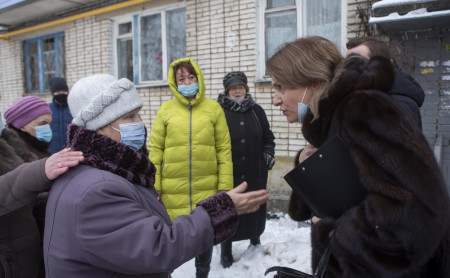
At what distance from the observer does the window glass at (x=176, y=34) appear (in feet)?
20.4

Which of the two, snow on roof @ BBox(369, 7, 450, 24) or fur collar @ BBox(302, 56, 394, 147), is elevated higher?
snow on roof @ BBox(369, 7, 450, 24)

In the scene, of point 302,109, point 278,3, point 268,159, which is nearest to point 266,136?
point 268,159

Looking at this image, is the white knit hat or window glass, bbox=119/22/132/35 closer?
the white knit hat

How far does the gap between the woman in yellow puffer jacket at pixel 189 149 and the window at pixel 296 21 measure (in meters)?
1.84

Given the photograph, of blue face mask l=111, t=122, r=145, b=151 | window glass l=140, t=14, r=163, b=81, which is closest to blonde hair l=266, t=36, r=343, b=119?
blue face mask l=111, t=122, r=145, b=151

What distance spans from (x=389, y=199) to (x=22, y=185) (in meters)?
1.55

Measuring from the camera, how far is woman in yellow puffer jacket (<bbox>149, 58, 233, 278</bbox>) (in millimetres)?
3133

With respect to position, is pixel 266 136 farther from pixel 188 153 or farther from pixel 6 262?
pixel 6 262

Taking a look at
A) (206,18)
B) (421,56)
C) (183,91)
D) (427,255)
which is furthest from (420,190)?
(206,18)

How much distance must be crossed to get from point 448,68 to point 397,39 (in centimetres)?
65

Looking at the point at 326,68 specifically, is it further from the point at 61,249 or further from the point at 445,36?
the point at 445,36

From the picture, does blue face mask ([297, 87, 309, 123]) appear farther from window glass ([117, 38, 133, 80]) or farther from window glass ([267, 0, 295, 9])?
window glass ([117, 38, 133, 80])

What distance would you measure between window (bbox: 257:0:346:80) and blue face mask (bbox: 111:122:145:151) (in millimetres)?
3399

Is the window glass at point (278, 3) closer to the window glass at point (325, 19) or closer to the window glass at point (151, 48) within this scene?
the window glass at point (325, 19)
